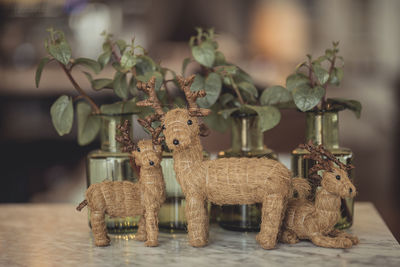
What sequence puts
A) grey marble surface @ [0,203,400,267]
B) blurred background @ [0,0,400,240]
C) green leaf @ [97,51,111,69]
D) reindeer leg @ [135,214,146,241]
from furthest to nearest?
blurred background @ [0,0,400,240], green leaf @ [97,51,111,69], reindeer leg @ [135,214,146,241], grey marble surface @ [0,203,400,267]

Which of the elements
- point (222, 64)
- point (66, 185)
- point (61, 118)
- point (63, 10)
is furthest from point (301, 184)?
point (63, 10)

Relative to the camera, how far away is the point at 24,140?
3.23 meters

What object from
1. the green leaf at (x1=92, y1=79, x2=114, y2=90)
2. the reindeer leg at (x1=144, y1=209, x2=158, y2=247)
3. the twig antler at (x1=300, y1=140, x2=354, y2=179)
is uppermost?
the green leaf at (x1=92, y1=79, x2=114, y2=90)

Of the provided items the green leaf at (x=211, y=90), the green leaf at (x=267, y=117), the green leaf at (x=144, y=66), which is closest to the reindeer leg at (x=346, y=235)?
the green leaf at (x=267, y=117)

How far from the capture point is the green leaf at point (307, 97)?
0.92 meters

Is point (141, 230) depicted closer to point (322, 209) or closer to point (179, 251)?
point (179, 251)

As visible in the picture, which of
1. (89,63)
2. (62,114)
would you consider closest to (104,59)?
(89,63)

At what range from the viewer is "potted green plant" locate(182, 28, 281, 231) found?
0.97 meters

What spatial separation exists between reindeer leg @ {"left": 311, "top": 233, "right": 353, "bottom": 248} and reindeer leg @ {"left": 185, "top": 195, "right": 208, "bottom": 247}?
0.65ft

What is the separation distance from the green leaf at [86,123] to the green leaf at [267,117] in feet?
1.20

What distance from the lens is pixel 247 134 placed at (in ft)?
3.38

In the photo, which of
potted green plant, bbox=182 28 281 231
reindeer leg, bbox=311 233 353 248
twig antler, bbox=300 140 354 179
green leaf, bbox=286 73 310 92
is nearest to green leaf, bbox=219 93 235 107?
potted green plant, bbox=182 28 281 231

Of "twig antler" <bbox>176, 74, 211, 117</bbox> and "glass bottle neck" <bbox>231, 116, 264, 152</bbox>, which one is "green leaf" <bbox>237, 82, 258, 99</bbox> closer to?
"glass bottle neck" <bbox>231, 116, 264, 152</bbox>

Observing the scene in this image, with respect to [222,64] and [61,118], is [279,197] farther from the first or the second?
[61,118]
